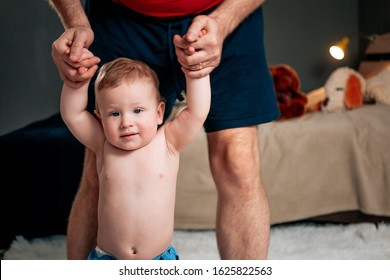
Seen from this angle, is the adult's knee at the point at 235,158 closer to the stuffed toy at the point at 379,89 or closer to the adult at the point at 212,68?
the adult at the point at 212,68

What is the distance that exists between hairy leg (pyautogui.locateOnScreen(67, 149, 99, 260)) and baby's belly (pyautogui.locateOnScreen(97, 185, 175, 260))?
12cm

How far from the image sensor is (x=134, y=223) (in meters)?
0.84

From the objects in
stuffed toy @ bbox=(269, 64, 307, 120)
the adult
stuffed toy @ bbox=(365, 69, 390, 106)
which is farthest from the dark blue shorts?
stuffed toy @ bbox=(269, 64, 307, 120)

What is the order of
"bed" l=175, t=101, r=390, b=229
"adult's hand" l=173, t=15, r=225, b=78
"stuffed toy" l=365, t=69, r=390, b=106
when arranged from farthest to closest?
1. "bed" l=175, t=101, r=390, b=229
2. "stuffed toy" l=365, t=69, r=390, b=106
3. "adult's hand" l=173, t=15, r=225, b=78

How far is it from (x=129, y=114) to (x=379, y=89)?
29.2 inches

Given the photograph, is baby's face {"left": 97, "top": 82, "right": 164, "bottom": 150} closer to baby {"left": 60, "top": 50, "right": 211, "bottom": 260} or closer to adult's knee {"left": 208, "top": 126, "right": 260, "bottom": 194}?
baby {"left": 60, "top": 50, "right": 211, "bottom": 260}

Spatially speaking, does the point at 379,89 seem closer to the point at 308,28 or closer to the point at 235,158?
the point at 308,28

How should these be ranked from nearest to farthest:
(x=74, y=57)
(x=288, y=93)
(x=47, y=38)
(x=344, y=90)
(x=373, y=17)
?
(x=74, y=57), (x=47, y=38), (x=373, y=17), (x=344, y=90), (x=288, y=93)

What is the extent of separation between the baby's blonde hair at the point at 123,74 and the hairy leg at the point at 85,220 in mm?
173

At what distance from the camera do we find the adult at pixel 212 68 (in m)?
0.80

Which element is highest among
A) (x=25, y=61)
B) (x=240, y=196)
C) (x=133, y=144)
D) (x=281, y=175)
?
(x=25, y=61)

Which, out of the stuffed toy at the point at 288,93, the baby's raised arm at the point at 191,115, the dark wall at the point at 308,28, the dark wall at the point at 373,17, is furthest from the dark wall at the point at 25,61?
the stuffed toy at the point at 288,93

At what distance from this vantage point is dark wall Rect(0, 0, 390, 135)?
3.35ft

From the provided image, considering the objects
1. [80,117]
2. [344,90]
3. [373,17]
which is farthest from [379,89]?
[80,117]
